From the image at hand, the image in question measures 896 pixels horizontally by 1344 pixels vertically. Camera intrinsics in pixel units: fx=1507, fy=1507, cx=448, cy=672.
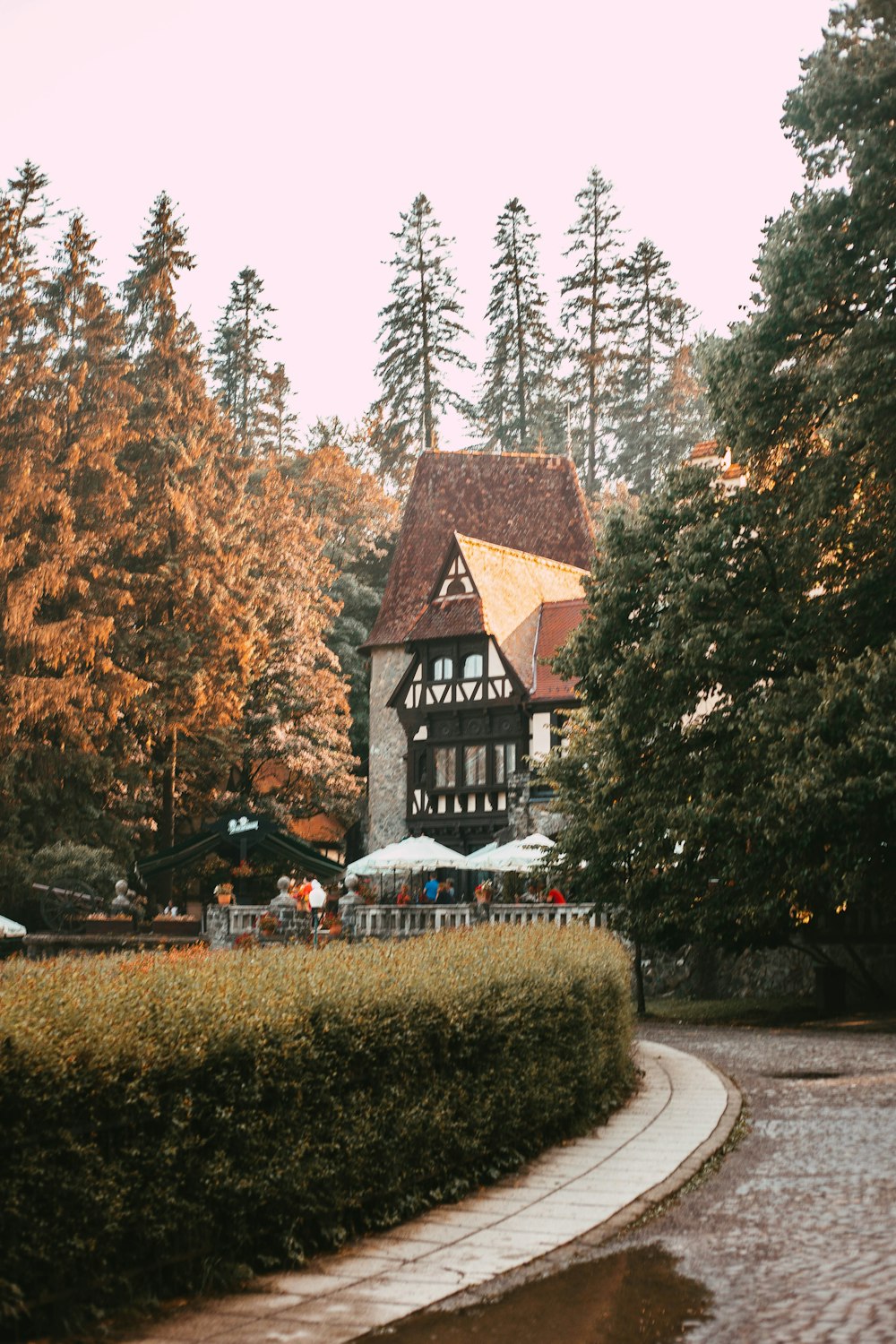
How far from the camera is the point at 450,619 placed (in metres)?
52.7

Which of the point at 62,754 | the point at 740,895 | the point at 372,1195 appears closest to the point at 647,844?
the point at 740,895

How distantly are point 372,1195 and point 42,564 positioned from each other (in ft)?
122

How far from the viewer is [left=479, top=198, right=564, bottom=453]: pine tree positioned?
2940 inches

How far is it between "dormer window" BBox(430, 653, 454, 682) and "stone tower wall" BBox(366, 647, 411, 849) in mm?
2375

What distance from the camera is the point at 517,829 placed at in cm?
4503

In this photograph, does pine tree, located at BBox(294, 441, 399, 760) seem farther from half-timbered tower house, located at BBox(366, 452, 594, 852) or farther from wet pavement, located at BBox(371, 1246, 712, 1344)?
wet pavement, located at BBox(371, 1246, 712, 1344)

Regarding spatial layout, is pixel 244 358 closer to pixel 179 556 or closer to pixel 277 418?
pixel 277 418

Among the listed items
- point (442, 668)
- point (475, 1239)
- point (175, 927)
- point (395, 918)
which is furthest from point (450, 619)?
point (475, 1239)

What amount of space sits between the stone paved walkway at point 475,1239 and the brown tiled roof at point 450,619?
38924 millimetres

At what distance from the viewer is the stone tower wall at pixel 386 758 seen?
54312 millimetres

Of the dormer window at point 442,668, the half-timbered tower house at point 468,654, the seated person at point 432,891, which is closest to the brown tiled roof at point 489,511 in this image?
the half-timbered tower house at point 468,654

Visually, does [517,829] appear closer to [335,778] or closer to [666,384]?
[335,778]

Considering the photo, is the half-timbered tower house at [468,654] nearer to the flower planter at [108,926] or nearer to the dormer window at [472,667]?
the dormer window at [472,667]

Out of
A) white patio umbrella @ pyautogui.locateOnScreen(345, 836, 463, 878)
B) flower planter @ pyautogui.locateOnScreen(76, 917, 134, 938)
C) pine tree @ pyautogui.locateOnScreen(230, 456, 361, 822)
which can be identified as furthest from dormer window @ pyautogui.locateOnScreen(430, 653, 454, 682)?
flower planter @ pyautogui.locateOnScreen(76, 917, 134, 938)
